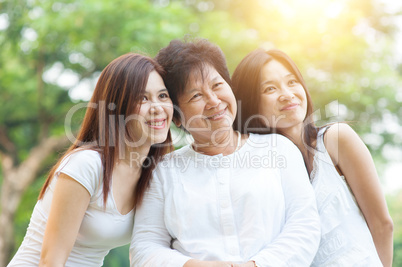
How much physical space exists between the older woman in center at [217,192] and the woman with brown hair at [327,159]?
13cm

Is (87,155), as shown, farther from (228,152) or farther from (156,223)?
(228,152)

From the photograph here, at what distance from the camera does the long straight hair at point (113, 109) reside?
1884mm

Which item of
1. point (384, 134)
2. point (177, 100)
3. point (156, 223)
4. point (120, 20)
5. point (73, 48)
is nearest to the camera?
point (156, 223)

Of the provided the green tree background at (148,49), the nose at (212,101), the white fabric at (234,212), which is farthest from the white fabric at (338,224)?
the green tree background at (148,49)

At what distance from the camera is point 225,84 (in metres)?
1.98

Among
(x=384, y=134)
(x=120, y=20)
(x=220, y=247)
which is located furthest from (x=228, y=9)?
(x=220, y=247)

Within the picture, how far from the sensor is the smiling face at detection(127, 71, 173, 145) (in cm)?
191

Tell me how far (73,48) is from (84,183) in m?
4.64

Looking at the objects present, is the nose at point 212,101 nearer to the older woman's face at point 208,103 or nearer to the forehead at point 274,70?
the older woman's face at point 208,103

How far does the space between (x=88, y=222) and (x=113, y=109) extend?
53cm

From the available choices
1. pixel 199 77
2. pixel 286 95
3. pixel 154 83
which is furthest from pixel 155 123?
pixel 286 95

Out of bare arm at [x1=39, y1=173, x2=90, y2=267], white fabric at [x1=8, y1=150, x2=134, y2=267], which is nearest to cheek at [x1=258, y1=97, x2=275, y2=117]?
white fabric at [x1=8, y1=150, x2=134, y2=267]

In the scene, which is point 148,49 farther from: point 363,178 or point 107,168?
point 363,178

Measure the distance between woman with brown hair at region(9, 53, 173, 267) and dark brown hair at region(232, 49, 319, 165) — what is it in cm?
42
